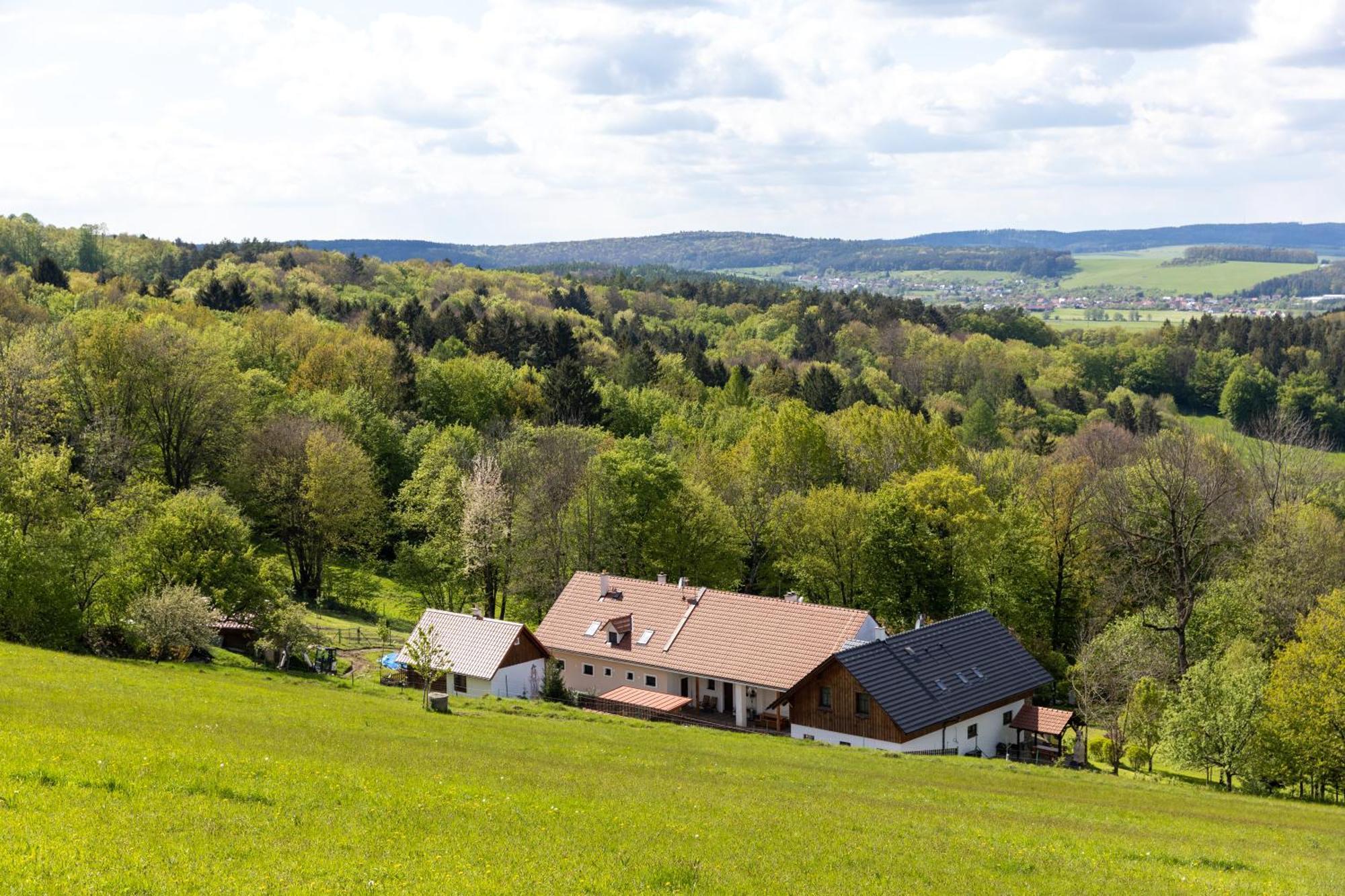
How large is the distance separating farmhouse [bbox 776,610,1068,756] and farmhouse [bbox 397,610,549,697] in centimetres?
1189

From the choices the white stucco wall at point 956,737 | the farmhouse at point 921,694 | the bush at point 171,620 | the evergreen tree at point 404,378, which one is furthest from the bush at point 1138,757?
the evergreen tree at point 404,378

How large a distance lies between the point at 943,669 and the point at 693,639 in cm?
1161

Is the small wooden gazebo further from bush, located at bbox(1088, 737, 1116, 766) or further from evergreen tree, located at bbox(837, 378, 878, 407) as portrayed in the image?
evergreen tree, located at bbox(837, 378, 878, 407)

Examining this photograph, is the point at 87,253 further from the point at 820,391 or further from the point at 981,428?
the point at 981,428

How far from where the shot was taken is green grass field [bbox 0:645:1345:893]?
50.2 feet

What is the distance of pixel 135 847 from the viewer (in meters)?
14.8

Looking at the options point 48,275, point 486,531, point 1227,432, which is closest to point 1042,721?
point 486,531

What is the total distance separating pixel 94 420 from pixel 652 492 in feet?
109

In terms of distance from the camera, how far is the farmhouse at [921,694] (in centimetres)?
4525

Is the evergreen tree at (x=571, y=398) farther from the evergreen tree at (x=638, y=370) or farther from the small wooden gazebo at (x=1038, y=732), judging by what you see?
the small wooden gazebo at (x=1038, y=732)

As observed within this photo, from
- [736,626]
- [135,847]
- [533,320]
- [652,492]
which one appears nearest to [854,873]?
[135,847]

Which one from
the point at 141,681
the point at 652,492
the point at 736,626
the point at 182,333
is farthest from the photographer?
the point at 182,333

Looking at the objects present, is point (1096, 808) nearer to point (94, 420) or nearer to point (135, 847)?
point (135, 847)

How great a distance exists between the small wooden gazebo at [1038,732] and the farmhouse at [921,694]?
275mm
